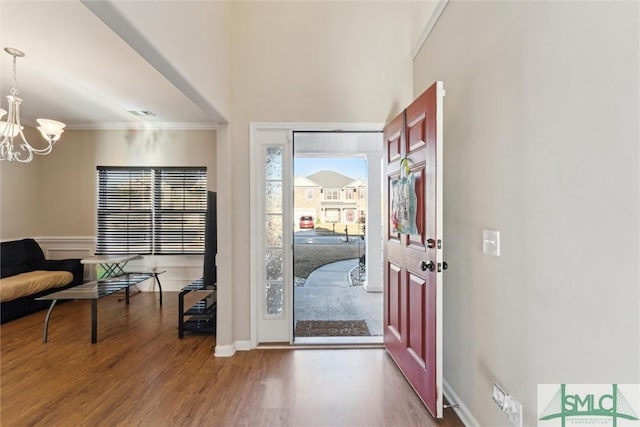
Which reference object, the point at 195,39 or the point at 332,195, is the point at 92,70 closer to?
the point at 195,39

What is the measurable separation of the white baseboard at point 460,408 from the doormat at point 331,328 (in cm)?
119

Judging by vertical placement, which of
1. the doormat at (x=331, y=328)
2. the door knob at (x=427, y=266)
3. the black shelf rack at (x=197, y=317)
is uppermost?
the door knob at (x=427, y=266)

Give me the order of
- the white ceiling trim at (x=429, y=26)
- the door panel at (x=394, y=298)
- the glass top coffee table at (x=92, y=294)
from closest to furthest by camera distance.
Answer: the white ceiling trim at (x=429, y=26) → the door panel at (x=394, y=298) → the glass top coffee table at (x=92, y=294)

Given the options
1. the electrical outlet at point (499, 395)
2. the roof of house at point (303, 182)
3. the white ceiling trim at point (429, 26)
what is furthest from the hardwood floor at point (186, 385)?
the roof of house at point (303, 182)

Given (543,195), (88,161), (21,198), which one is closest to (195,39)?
(543,195)

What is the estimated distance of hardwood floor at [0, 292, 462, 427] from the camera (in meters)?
1.97

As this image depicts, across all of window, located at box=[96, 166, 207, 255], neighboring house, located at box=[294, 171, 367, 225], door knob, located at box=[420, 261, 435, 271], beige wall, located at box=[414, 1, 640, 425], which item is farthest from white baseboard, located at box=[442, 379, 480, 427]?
neighboring house, located at box=[294, 171, 367, 225]

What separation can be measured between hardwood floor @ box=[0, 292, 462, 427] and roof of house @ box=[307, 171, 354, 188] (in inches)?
195

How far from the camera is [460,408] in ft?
6.40

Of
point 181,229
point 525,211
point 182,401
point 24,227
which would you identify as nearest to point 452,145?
point 525,211

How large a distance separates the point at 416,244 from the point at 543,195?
3.25 ft

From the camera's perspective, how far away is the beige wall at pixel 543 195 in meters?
0.94

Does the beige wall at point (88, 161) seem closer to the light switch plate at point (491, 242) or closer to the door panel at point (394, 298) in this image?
the door panel at point (394, 298)

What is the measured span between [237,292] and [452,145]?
230cm
